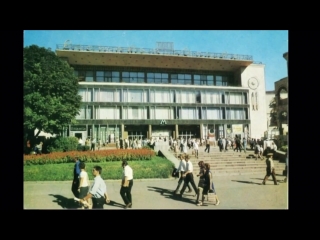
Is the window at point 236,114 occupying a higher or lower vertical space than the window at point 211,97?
lower

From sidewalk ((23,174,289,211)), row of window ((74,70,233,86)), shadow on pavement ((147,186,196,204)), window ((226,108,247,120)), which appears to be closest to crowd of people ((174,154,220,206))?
shadow on pavement ((147,186,196,204))

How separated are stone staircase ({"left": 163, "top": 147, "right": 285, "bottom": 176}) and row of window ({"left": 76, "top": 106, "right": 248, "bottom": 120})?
146 cm

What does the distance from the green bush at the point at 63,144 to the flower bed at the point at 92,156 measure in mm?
169

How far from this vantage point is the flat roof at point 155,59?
10.2 meters

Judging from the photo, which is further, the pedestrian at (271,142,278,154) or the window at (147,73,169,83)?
the window at (147,73,169,83)

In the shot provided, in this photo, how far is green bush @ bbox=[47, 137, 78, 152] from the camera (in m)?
8.67

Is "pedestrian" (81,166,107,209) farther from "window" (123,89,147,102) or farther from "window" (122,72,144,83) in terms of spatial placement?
"window" (122,72,144,83)

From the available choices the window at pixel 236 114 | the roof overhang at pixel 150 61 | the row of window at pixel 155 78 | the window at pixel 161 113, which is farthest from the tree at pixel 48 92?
the window at pixel 236 114

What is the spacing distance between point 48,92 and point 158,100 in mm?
4372

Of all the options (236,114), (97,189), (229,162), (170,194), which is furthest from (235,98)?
(97,189)

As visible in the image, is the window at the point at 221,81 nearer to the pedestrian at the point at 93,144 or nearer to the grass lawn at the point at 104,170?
the grass lawn at the point at 104,170
